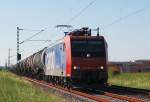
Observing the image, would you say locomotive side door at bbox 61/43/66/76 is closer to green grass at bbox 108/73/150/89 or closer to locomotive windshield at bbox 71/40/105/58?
locomotive windshield at bbox 71/40/105/58

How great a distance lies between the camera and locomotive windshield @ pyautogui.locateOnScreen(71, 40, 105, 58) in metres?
26.8

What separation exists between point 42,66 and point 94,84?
17.1 meters

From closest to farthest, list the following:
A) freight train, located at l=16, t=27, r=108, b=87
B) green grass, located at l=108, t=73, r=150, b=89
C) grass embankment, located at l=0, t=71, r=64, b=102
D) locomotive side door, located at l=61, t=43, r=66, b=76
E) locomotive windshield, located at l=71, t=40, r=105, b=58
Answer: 1. grass embankment, located at l=0, t=71, r=64, b=102
2. freight train, located at l=16, t=27, r=108, b=87
3. locomotive windshield, located at l=71, t=40, r=105, b=58
4. locomotive side door, located at l=61, t=43, r=66, b=76
5. green grass, located at l=108, t=73, r=150, b=89

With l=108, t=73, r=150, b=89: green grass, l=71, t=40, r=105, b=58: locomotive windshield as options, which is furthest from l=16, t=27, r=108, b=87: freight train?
l=108, t=73, r=150, b=89: green grass

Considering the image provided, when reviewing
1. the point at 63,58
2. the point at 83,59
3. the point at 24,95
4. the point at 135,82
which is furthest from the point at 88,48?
the point at 135,82

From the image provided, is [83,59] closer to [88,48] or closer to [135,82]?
[88,48]

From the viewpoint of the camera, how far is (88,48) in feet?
88.6

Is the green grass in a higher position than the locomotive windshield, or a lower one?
lower

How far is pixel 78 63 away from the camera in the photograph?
86.2 feet

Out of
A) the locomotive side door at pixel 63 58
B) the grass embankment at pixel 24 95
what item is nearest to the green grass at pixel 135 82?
the locomotive side door at pixel 63 58

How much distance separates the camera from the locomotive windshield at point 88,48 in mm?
26766

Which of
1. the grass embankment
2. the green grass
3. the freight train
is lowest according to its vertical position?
the grass embankment

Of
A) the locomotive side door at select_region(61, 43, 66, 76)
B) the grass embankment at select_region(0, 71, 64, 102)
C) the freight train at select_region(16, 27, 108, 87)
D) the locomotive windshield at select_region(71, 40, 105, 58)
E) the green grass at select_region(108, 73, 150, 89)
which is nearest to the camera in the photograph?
the grass embankment at select_region(0, 71, 64, 102)

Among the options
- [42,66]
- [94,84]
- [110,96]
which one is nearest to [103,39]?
[94,84]
